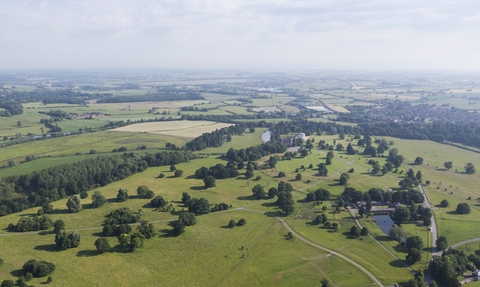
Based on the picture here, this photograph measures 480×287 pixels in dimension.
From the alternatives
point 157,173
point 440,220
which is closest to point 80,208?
point 157,173

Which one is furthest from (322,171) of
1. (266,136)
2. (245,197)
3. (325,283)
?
(266,136)

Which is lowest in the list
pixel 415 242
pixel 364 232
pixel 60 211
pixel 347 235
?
pixel 347 235

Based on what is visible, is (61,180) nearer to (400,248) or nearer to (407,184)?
(400,248)

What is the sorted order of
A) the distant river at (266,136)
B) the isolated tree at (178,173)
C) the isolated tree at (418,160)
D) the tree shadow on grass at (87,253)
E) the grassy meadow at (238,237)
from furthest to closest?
1. the distant river at (266,136)
2. the isolated tree at (418,160)
3. the isolated tree at (178,173)
4. the tree shadow on grass at (87,253)
5. the grassy meadow at (238,237)

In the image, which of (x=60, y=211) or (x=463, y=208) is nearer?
(x=60, y=211)

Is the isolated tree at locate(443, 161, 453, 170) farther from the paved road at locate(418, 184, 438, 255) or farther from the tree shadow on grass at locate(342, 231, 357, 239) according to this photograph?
the tree shadow on grass at locate(342, 231, 357, 239)

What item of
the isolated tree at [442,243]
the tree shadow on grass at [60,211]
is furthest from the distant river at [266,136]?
the isolated tree at [442,243]

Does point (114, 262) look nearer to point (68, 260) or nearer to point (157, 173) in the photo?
point (68, 260)

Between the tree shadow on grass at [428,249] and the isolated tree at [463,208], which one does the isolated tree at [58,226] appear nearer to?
the tree shadow on grass at [428,249]
